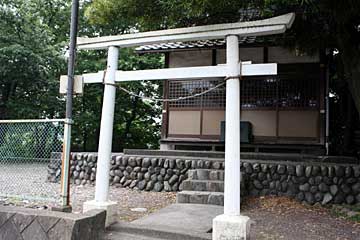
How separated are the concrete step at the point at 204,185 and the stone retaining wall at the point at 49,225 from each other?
284 centimetres

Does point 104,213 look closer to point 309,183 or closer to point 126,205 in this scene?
point 126,205

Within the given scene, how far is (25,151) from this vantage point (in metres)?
6.11

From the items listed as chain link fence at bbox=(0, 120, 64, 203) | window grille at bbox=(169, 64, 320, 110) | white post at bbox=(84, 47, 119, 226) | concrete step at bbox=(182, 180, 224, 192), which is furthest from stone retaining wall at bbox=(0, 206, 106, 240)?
window grille at bbox=(169, 64, 320, 110)

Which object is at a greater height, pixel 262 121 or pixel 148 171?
pixel 262 121

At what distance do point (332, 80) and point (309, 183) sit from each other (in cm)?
606

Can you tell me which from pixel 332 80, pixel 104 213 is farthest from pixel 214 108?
pixel 104 213

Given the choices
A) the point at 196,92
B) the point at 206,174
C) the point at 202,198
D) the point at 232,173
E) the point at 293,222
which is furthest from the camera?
the point at 196,92

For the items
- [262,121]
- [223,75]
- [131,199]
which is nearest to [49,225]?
[223,75]

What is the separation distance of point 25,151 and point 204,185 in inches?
136

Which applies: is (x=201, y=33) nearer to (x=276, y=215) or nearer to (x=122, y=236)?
(x=122, y=236)

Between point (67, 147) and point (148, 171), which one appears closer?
point (67, 147)

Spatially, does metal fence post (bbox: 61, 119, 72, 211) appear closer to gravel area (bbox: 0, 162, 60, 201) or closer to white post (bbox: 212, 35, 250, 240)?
gravel area (bbox: 0, 162, 60, 201)

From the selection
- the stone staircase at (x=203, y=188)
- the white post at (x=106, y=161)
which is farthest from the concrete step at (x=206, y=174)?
the white post at (x=106, y=161)

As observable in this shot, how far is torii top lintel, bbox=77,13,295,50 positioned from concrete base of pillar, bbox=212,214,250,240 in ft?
7.68
